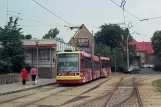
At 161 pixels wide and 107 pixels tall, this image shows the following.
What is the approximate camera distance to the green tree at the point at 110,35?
96.8m

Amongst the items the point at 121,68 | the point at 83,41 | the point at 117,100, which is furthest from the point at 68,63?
A: the point at 83,41

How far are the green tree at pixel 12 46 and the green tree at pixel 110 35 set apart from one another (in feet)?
204

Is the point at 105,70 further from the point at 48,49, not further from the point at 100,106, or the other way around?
the point at 100,106

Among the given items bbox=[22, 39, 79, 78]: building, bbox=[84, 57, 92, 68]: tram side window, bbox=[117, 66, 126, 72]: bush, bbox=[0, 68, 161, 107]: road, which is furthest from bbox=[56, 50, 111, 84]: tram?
bbox=[117, 66, 126, 72]: bush

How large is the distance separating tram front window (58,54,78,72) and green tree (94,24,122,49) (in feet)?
219

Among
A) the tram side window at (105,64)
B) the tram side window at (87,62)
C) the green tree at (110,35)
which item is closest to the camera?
the tram side window at (87,62)

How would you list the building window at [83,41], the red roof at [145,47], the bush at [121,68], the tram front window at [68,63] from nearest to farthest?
the tram front window at [68,63]
the bush at [121,68]
the building window at [83,41]
the red roof at [145,47]

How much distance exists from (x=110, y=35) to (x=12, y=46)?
6498cm

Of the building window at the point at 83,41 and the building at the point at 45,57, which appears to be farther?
the building window at the point at 83,41

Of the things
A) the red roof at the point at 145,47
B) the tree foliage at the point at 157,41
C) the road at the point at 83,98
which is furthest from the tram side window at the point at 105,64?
the red roof at the point at 145,47

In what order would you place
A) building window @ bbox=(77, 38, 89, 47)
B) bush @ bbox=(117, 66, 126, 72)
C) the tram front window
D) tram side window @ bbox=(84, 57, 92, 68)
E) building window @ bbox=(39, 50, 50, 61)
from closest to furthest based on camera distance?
1. the tram front window
2. tram side window @ bbox=(84, 57, 92, 68)
3. building window @ bbox=(39, 50, 50, 61)
4. bush @ bbox=(117, 66, 126, 72)
5. building window @ bbox=(77, 38, 89, 47)

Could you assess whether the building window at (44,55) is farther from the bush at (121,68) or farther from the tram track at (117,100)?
the bush at (121,68)

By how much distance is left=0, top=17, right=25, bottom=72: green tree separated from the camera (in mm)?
34188

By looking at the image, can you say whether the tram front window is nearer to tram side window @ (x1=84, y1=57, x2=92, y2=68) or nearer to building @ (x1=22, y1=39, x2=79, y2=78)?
tram side window @ (x1=84, y1=57, x2=92, y2=68)
